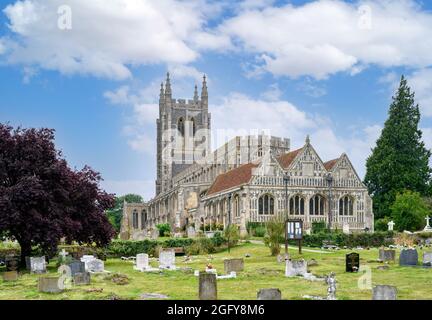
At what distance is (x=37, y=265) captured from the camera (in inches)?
1246

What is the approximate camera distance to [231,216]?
6844 cm

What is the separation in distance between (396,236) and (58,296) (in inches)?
1364

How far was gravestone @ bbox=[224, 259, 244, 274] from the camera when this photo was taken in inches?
1147

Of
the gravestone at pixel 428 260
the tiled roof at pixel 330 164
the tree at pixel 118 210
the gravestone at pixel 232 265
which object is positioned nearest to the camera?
the gravestone at pixel 232 265

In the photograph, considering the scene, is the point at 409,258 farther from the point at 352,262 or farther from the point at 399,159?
the point at 399,159

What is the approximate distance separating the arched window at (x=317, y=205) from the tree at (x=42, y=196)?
108 feet

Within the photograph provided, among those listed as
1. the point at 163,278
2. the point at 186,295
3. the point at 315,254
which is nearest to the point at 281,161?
the point at 315,254

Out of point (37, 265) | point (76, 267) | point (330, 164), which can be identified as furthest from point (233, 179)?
point (76, 267)

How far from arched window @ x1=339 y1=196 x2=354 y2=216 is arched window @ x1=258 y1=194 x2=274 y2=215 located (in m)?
7.72

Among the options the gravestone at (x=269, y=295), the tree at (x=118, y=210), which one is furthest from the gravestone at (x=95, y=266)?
the tree at (x=118, y=210)

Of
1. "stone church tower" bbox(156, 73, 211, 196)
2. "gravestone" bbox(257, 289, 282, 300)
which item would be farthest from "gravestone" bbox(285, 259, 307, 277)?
"stone church tower" bbox(156, 73, 211, 196)

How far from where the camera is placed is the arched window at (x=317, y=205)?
67125 millimetres

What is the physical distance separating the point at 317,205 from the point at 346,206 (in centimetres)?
338

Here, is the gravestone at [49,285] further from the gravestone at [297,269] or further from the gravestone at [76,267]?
the gravestone at [297,269]
